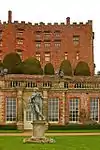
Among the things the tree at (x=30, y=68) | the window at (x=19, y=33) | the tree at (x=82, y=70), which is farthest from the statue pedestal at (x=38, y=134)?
the window at (x=19, y=33)

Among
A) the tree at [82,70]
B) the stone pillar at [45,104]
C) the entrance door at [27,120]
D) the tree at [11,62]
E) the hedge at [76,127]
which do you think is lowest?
the hedge at [76,127]

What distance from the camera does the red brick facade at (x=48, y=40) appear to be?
73188 millimetres

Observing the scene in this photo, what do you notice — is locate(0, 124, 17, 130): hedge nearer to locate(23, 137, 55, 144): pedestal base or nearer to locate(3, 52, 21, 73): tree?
locate(23, 137, 55, 144): pedestal base

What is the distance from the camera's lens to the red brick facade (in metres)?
73.2

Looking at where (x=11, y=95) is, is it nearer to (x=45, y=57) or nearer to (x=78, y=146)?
(x=78, y=146)

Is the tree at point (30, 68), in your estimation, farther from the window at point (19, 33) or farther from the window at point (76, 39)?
the window at point (76, 39)

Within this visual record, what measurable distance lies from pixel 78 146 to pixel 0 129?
17577mm

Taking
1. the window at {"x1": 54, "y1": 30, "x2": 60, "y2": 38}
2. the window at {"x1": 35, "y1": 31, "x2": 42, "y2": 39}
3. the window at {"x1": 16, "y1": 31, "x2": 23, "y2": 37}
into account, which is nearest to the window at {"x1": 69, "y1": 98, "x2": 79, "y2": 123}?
the window at {"x1": 54, "y1": 30, "x2": 60, "y2": 38}

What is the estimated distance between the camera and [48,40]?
7419cm

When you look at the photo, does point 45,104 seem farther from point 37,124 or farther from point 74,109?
point 37,124

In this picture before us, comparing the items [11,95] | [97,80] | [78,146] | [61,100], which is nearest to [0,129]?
[11,95]

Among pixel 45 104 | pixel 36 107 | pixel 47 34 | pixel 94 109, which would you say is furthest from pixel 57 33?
pixel 36 107

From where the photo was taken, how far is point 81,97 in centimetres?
4328

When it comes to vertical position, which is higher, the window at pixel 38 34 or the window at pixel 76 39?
the window at pixel 38 34
